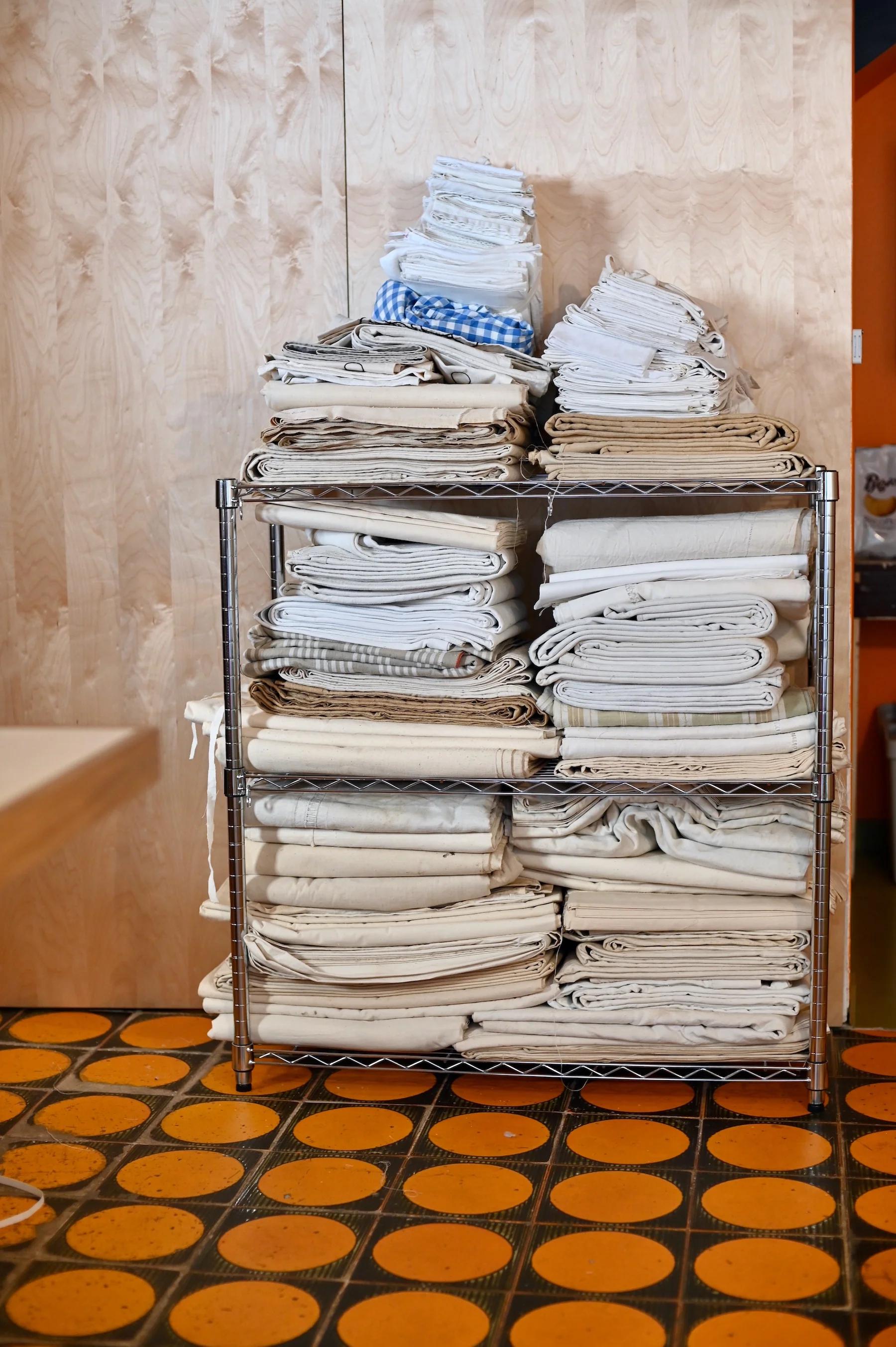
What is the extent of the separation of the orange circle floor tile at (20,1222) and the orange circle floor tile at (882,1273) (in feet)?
3.98

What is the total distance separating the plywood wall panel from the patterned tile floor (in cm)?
39

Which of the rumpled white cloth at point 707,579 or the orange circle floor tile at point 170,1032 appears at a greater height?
the rumpled white cloth at point 707,579

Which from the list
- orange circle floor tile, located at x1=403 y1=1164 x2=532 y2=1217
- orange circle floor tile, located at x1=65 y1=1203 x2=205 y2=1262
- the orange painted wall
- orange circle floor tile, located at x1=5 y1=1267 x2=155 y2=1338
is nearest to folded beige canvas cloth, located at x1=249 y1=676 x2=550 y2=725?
orange circle floor tile, located at x1=403 y1=1164 x2=532 y2=1217

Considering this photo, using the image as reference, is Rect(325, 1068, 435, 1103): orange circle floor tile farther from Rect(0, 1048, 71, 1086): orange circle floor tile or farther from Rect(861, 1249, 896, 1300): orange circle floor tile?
Rect(861, 1249, 896, 1300): orange circle floor tile

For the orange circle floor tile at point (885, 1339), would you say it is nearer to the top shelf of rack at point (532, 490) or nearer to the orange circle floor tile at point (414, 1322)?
the orange circle floor tile at point (414, 1322)

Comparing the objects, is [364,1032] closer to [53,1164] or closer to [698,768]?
[53,1164]

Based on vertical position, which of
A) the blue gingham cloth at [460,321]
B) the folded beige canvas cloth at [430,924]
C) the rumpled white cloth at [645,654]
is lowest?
the folded beige canvas cloth at [430,924]

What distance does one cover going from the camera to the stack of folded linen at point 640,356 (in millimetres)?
2299

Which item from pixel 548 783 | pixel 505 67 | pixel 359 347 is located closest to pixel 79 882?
pixel 548 783

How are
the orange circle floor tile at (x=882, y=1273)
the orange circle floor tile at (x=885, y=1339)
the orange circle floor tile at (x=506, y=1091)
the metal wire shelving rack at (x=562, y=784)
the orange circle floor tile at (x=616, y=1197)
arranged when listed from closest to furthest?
1. the orange circle floor tile at (x=885, y=1339)
2. the orange circle floor tile at (x=882, y=1273)
3. the orange circle floor tile at (x=616, y=1197)
4. the metal wire shelving rack at (x=562, y=784)
5. the orange circle floor tile at (x=506, y=1091)

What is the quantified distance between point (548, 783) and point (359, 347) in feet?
2.75

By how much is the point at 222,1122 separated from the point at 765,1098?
990mm

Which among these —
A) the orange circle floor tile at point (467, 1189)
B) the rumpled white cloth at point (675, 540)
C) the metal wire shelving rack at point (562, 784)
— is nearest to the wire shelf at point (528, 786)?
the metal wire shelving rack at point (562, 784)

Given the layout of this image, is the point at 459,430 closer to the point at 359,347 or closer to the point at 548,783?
the point at 359,347
